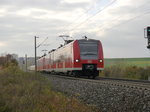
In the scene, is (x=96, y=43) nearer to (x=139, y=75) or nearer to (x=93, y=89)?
(x=139, y=75)

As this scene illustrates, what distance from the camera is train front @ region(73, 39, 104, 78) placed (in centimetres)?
2497

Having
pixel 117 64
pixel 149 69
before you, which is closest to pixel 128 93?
pixel 149 69

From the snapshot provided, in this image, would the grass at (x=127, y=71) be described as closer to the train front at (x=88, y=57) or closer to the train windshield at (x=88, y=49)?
the train front at (x=88, y=57)

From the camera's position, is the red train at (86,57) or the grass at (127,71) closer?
the red train at (86,57)

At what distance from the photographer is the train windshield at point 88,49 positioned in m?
25.3

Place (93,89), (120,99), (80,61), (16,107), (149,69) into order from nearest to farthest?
(16,107) → (120,99) → (93,89) → (80,61) → (149,69)

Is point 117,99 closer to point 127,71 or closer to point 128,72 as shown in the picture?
point 128,72

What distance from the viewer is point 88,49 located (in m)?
25.6

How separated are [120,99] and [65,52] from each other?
761 inches

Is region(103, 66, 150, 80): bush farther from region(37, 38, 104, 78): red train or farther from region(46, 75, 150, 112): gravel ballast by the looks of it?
region(46, 75, 150, 112): gravel ballast

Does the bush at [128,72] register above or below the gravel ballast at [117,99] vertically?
above

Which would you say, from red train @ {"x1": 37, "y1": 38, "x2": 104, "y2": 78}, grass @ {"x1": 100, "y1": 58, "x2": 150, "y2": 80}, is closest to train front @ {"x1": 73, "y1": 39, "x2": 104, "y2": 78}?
red train @ {"x1": 37, "y1": 38, "x2": 104, "y2": 78}

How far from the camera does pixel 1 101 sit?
9.89 m

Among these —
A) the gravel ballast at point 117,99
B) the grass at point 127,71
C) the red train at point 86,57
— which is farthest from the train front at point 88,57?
the gravel ballast at point 117,99
